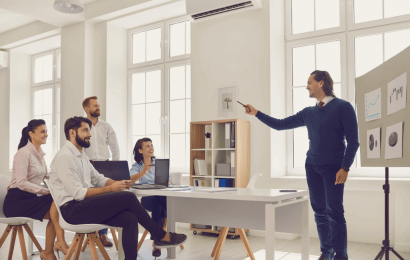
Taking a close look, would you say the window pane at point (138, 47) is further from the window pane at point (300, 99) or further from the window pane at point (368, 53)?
the window pane at point (368, 53)

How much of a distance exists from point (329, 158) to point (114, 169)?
181 cm

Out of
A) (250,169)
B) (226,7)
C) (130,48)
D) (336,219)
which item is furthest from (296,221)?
(130,48)

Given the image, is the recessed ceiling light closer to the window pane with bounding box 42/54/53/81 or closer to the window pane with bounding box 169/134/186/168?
the window pane with bounding box 169/134/186/168

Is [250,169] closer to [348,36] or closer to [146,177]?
[146,177]

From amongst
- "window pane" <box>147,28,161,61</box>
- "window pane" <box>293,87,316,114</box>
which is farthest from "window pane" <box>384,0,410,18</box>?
"window pane" <box>147,28,161,61</box>

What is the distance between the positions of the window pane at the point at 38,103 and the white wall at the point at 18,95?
0.14m

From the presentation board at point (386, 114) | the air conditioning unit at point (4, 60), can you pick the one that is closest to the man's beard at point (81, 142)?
the presentation board at point (386, 114)

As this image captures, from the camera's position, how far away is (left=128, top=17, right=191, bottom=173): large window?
5984 millimetres

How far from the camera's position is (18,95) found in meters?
8.01

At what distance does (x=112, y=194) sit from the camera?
2.85m

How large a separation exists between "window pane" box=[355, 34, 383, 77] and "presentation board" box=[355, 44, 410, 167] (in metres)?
1.69

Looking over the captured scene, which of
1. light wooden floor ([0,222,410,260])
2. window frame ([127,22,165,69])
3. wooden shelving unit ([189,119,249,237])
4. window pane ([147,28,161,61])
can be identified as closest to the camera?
light wooden floor ([0,222,410,260])

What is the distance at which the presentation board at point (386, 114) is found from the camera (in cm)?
217

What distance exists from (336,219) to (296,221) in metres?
0.36
